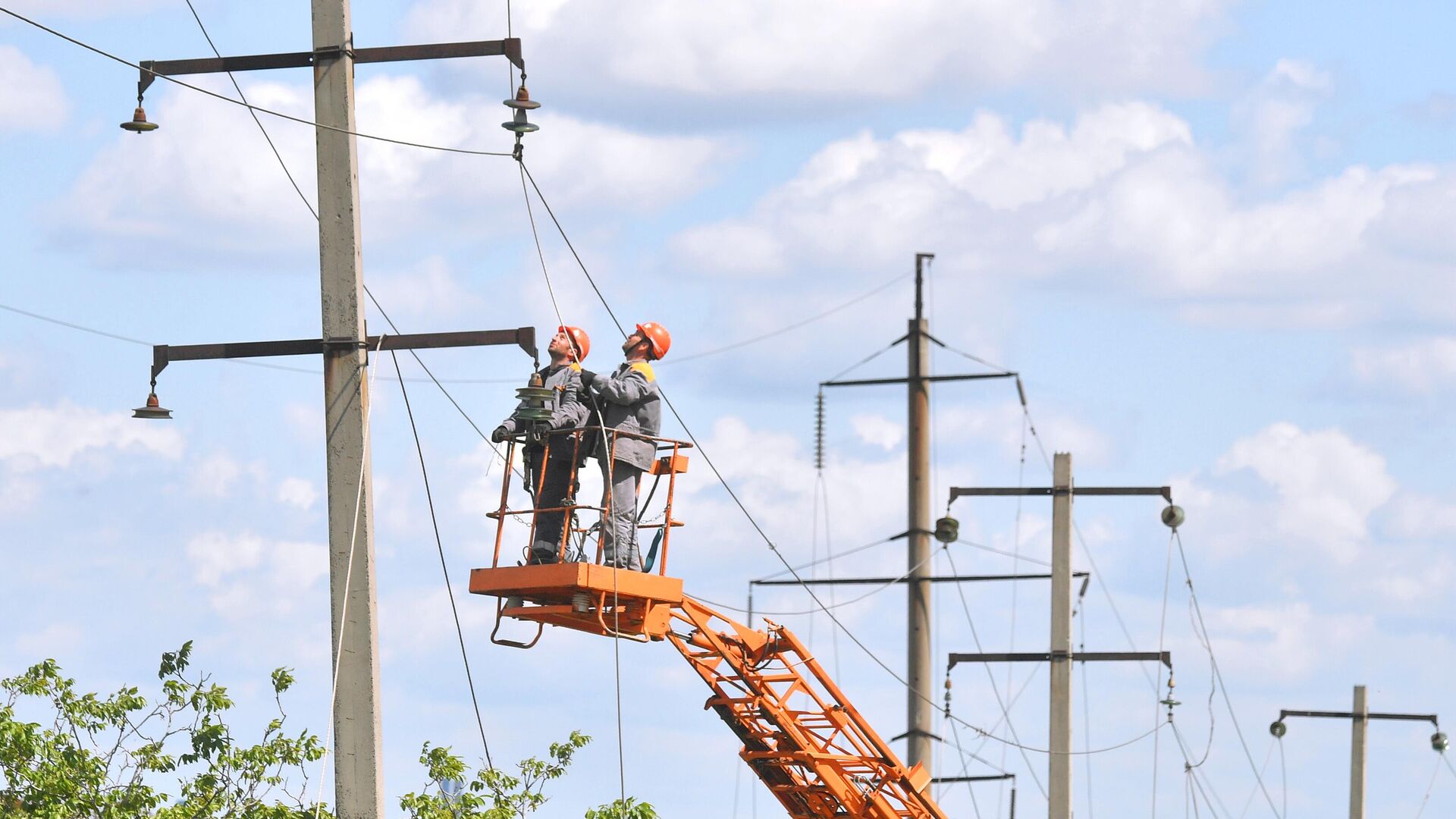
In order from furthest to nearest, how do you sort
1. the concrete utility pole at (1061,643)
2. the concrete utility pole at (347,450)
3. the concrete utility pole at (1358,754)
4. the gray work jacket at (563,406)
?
1. the concrete utility pole at (1358,754)
2. the concrete utility pole at (1061,643)
3. the gray work jacket at (563,406)
4. the concrete utility pole at (347,450)

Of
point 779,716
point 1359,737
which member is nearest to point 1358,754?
point 1359,737

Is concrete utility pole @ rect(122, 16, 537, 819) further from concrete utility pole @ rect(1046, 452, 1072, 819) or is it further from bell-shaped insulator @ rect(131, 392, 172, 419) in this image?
concrete utility pole @ rect(1046, 452, 1072, 819)

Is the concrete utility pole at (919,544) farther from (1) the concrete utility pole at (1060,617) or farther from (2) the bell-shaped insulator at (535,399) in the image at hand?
(2) the bell-shaped insulator at (535,399)

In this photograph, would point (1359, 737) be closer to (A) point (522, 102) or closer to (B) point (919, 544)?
(B) point (919, 544)

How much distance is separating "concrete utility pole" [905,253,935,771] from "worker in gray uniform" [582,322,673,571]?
15.4m

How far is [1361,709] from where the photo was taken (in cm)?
4691

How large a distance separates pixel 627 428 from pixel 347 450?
4.38 meters

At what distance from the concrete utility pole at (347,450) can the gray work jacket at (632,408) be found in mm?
3913

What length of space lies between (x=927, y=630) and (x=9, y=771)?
56.7 feet

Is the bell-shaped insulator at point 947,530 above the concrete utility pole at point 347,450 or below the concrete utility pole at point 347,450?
above

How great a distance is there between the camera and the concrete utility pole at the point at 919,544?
115ft

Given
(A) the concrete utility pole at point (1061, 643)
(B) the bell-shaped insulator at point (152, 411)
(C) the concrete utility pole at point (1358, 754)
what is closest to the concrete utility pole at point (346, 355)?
(B) the bell-shaped insulator at point (152, 411)

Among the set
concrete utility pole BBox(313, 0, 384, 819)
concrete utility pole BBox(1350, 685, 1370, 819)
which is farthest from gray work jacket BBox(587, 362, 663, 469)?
concrete utility pole BBox(1350, 685, 1370, 819)

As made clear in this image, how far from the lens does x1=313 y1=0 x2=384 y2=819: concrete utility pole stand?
14.6 m
